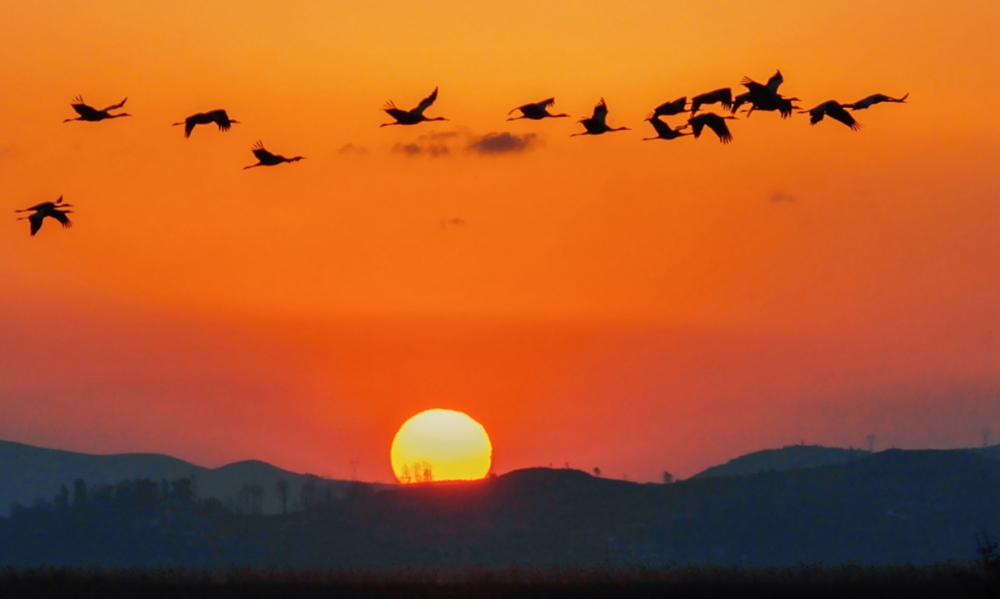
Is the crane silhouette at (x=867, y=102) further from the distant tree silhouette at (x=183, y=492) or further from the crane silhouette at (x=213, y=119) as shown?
the distant tree silhouette at (x=183, y=492)

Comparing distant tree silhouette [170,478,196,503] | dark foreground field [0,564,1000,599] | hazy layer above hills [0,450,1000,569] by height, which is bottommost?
dark foreground field [0,564,1000,599]

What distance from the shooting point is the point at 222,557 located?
156125 millimetres

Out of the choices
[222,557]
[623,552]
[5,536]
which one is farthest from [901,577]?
[5,536]

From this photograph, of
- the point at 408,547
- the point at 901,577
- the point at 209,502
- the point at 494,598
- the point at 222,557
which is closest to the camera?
the point at 494,598

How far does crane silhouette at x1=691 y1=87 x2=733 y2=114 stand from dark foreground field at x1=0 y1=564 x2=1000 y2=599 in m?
14.2

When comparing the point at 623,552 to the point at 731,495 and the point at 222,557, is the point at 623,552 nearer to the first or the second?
the point at 731,495

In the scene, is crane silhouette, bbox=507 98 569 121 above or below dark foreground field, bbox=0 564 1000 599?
above

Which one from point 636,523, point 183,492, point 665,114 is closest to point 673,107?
point 665,114

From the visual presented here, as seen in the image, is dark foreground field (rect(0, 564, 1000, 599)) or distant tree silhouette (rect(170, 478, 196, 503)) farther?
distant tree silhouette (rect(170, 478, 196, 503))

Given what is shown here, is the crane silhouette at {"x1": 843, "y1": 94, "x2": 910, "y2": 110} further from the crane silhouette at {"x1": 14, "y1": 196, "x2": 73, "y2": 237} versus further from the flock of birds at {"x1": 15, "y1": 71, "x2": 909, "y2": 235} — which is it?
the crane silhouette at {"x1": 14, "y1": 196, "x2": 73, "y2": 237}

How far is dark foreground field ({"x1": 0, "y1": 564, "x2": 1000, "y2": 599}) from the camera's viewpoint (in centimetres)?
3966

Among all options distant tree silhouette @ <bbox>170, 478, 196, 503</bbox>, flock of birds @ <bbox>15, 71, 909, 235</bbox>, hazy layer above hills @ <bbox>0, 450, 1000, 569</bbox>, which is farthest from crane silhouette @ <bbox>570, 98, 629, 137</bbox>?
distant tree silhouette @ <bbox>170, 478, 196, 503</bbox>

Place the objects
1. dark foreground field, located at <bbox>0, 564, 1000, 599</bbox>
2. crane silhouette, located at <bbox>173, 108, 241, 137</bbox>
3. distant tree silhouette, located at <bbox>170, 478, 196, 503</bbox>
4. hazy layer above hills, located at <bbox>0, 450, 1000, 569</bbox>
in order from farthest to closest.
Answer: distant tree silhouette, located at <bbox>170, 478, 196, 503</bbox>
hazy layer above hills, located at <bbox>0, 450, 1000, 569</bbox>
dark foreground field, located at <bbox>0, 564, 1000, 599</bbox>
crane silhouette, located at <bbox>173, 108, 241, 137</bbox>

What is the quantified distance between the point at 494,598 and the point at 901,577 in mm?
13246
